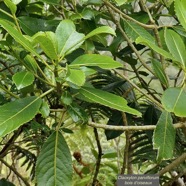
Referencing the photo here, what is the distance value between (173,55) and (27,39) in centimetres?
31

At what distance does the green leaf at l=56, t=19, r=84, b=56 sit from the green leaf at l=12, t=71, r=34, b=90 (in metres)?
0.09

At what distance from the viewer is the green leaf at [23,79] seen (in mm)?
725

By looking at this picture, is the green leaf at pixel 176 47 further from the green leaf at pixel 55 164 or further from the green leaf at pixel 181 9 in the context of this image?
the green leaf at pixel 55 164

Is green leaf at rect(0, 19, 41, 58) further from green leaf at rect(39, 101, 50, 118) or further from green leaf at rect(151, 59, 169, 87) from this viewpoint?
green leaf at rect(151, 59, 169, 87)

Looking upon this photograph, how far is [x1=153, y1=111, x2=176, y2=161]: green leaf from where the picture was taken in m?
0.83

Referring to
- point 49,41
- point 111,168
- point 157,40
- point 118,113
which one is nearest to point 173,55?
point 157,40

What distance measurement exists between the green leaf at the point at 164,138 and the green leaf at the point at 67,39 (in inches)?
10.6

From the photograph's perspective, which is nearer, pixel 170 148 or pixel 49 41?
pixel 49 41

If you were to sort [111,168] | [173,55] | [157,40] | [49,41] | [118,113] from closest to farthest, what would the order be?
[49,41] → [173,55] → [157,40] → [118,113] → [111,168]

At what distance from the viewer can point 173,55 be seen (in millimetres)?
804

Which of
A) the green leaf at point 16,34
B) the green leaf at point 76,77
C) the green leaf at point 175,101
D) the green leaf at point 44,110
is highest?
the green leaf at point 16,34

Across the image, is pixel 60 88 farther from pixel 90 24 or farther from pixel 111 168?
pixel 111 168

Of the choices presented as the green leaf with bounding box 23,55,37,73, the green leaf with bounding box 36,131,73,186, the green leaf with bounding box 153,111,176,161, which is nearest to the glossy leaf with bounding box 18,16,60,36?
the green leaf with bounding box 23,55,37,73

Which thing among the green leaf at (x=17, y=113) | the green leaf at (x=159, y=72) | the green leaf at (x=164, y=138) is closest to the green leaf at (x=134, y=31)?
the green leaf at (x=159, y=72)
